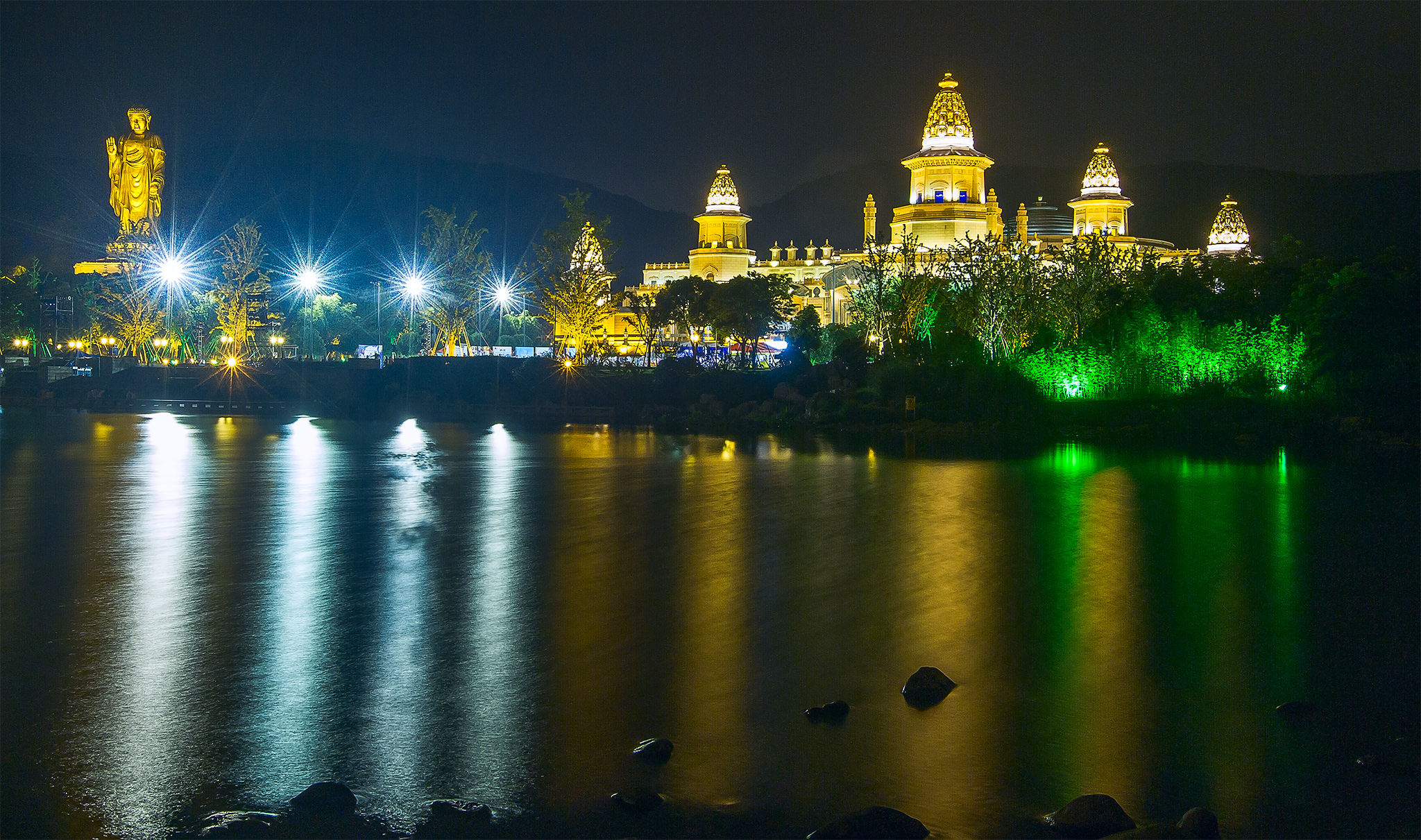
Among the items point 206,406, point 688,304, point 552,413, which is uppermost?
point 688,304

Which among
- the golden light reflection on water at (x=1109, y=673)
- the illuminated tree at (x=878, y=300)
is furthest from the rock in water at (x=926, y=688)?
the illuminated tree at (x=878, y=300)

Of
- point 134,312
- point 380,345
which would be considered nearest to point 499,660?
point 134,312

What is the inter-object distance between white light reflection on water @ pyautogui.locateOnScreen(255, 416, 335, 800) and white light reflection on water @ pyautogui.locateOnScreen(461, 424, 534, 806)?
1203 millimetres

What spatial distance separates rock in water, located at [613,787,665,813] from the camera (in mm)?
7363

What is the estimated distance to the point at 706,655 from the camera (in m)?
10.6

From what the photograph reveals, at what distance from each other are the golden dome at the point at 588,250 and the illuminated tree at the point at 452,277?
5745mm

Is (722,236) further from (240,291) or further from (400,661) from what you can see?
(400,661)

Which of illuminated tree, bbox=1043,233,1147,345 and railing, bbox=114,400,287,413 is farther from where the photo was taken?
railing, bbox=114,400,287,413

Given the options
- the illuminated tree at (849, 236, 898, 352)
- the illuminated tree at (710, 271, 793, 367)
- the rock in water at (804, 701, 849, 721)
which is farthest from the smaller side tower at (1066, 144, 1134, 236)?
the rock in water at (804, 701, 849, 721)

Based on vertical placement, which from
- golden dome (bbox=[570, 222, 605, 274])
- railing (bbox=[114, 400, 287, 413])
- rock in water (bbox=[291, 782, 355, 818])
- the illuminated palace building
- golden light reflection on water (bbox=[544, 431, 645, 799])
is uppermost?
the illuminated palace building

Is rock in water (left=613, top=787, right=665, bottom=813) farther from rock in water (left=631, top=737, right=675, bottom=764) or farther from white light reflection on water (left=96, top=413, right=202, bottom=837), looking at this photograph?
white light reflection on water (left=96, top=413, right=202, bottom=837)

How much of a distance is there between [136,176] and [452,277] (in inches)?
899

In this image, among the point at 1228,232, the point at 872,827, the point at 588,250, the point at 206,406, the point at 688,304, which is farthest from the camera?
the point at 1228,232

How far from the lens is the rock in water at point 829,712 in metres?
8.97
